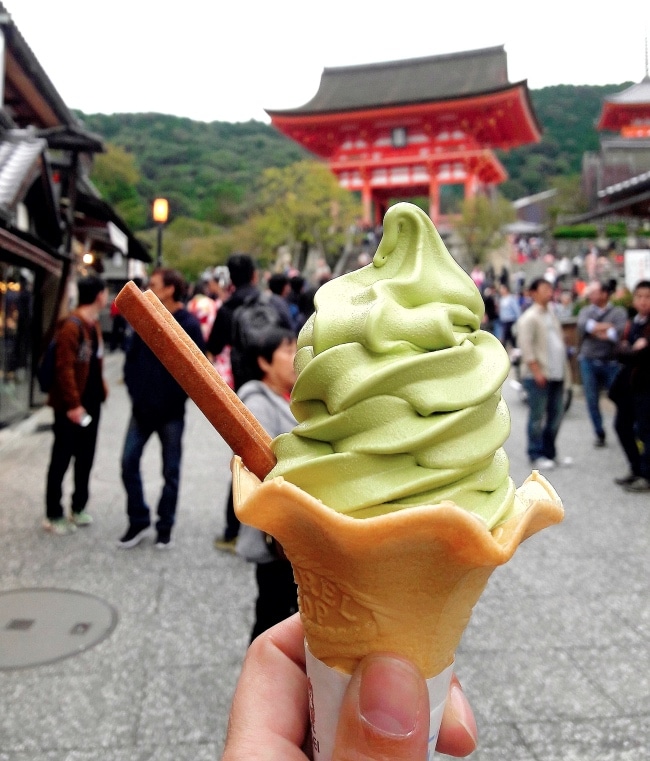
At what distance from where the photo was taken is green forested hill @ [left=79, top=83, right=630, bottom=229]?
41.9 meters

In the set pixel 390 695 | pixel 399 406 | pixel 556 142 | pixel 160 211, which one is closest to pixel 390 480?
pixel 399 406

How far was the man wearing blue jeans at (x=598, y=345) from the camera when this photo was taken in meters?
7.34

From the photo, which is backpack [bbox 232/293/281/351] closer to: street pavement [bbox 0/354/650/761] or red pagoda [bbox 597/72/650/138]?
street pavement [bbox 0/354/650/761]

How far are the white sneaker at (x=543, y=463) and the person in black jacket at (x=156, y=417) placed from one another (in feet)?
12.8

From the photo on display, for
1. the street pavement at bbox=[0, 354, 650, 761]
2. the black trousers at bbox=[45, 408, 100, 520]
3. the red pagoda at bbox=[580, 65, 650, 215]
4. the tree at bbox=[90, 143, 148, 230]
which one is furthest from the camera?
the tree at bbox=[90, 143, 148, 230]

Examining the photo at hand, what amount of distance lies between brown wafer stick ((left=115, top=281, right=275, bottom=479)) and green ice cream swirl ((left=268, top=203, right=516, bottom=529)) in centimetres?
7

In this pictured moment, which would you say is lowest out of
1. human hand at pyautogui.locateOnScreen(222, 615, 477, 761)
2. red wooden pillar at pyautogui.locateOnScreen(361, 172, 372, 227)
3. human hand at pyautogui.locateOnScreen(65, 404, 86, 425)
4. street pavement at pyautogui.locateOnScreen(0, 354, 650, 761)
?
street pavement at pyautogui.locateOnScreen(0, 354, 650, 761)

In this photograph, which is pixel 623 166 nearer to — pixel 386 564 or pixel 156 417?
pixel 156 417

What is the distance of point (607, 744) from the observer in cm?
261

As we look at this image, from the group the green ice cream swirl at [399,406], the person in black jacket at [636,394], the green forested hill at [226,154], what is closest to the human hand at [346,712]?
the green ice cream swirl at [399,406]

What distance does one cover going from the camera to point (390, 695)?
1.20 metres

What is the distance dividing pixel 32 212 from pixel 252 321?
24.0ft

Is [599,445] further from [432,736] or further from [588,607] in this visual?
[432,736]

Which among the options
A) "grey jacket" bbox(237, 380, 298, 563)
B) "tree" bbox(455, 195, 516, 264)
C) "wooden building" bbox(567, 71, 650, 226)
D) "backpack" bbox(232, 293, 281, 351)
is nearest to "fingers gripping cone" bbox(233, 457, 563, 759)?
"grey jacket" bbox(237, 380, 298, 563)
